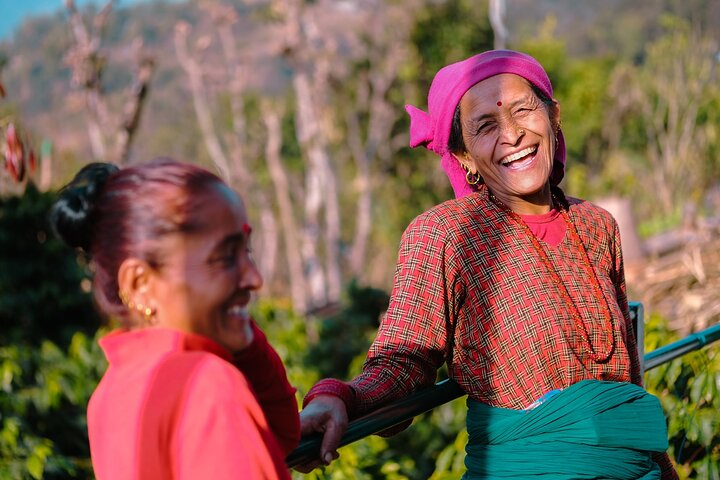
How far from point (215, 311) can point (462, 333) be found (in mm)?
661

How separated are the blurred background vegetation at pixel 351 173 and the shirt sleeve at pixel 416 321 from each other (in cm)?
39

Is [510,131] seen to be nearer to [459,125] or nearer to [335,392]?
[459,125]

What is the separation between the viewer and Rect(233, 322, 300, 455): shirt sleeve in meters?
1.14

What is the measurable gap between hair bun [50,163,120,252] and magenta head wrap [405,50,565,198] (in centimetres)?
80

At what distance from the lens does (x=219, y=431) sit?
36.1 inches

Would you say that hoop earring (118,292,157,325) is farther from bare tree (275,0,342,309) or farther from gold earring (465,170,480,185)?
bare tree (275,0,342,309)

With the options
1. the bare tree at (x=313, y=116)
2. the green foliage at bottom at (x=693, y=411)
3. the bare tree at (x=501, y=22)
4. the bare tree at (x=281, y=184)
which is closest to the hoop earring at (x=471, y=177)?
the green foliage at bottom at (x=693, y=411)

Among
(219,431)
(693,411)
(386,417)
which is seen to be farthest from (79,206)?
(693,411)

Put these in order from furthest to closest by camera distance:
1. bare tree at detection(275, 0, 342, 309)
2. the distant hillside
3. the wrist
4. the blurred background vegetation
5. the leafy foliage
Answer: the distant hillside < bare tree at detection(275, 0, 342, 309) < the leafy foliage < the blurred background vegetation < the wrist

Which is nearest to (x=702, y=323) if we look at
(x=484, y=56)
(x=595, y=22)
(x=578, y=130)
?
(x=484, y=56)

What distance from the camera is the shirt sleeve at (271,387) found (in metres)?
1.14

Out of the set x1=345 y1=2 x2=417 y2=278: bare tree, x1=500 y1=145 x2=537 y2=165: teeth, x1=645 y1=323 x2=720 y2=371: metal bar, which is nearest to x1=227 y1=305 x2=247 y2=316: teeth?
Answer: x1=500 y1=145 x2=537 y2=165: teeth

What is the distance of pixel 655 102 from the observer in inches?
908

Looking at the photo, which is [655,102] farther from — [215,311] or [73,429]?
[215,311]
